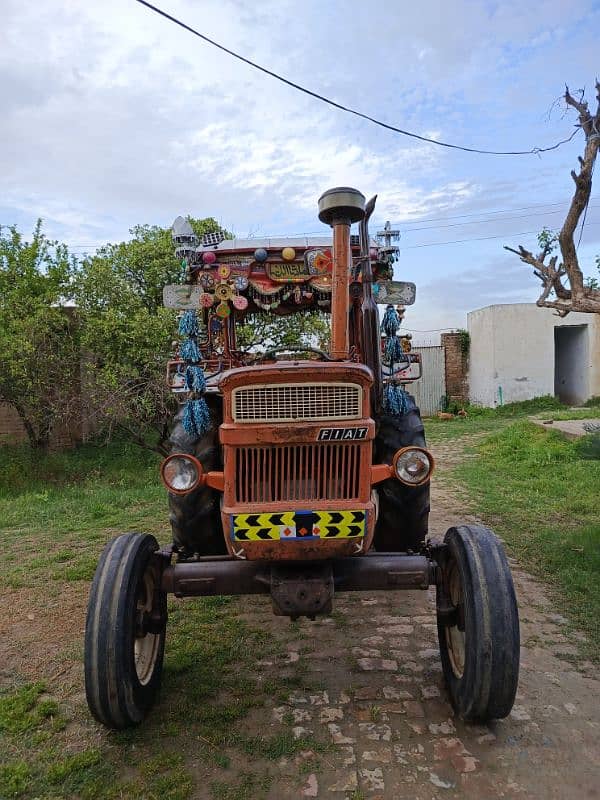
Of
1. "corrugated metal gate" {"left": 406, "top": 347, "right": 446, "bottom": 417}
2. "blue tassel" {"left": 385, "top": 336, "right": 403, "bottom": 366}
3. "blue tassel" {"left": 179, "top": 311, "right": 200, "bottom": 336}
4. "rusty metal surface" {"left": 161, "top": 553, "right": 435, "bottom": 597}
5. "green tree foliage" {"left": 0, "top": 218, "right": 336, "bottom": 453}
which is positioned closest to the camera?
"rusty metal surface" {"left": 161, "top": 553, "right": 435, "bottom": 597}

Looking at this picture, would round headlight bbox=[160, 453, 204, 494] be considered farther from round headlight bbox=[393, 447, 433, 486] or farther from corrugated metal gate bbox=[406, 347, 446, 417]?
corrugated metal gate bbox=[406, 347, 446, 417]

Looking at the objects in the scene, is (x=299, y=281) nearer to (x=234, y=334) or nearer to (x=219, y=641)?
(x=234, y=334)

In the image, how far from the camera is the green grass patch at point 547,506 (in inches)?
199

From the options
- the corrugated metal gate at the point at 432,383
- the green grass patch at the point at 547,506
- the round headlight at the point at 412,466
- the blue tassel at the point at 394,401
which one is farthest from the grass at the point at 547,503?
the corrugated metal gate at the point at 432,383

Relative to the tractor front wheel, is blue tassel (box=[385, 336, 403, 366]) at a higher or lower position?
higher

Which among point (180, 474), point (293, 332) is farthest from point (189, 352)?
point (293, 332)

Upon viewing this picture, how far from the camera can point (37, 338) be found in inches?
425

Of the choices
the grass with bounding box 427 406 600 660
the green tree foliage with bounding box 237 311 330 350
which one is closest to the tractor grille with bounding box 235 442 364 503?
the grass with bounding box 427 406 600 660

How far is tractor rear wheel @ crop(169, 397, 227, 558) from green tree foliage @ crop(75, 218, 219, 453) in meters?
6.63

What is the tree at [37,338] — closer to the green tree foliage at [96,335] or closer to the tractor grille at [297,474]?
the green tree foliage at [96,335]

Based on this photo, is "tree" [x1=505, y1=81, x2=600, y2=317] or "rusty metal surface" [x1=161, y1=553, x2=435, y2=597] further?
"tree" [x1=505, y1=81, x2=600, y2=317]

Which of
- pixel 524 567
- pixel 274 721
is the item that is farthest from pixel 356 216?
pixel 524 567

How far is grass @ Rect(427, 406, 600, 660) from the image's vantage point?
16.6 ft

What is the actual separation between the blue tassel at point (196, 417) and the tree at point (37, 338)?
7.74 metres
